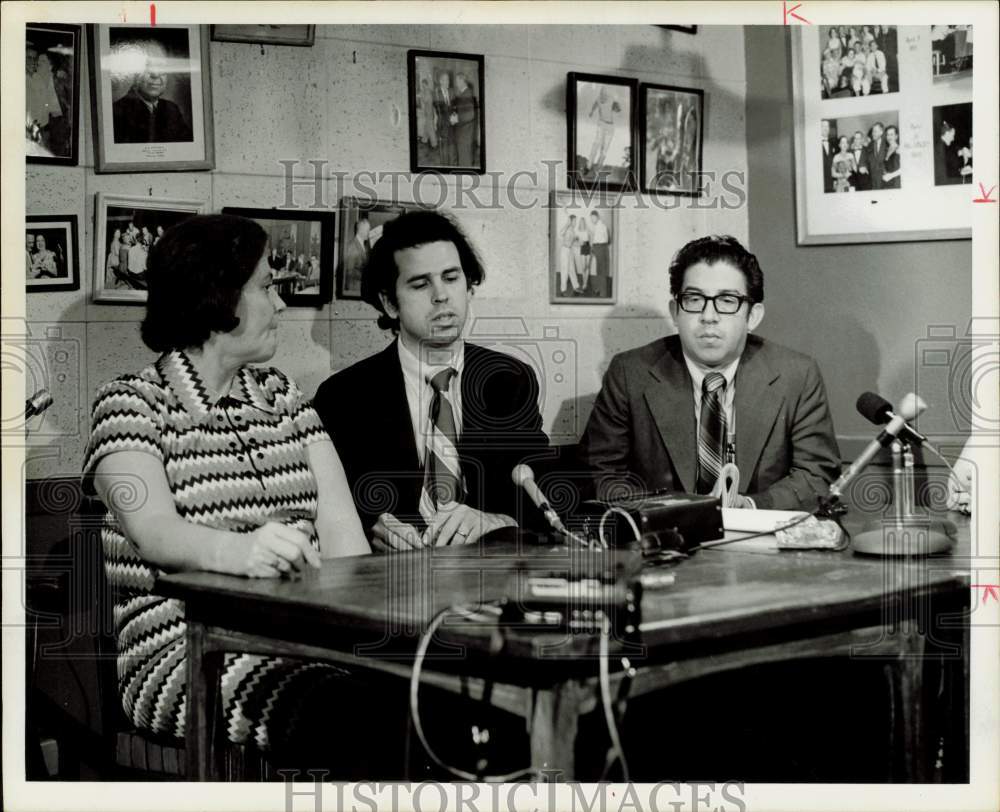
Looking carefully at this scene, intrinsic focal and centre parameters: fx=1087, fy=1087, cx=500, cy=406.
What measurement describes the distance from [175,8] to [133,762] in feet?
5.37

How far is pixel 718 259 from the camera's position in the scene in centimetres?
297

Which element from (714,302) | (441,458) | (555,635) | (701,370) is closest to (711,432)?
(701,370)

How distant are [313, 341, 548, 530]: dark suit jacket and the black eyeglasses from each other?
51 cm

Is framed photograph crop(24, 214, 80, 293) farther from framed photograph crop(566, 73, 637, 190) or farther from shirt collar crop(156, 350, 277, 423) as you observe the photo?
framed photograph crop(566, 73, 637, 190)

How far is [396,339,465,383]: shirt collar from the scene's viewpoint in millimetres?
2836

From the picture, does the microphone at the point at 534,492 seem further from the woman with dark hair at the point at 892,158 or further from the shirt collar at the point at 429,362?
the woman with dark hair at the point at 892,158

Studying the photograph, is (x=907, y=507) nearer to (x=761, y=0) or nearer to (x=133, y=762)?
(x=761, y=0)

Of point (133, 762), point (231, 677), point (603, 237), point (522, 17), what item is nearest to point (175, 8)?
point (522, 17)

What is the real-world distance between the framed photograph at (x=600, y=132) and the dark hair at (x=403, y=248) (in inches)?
13.5

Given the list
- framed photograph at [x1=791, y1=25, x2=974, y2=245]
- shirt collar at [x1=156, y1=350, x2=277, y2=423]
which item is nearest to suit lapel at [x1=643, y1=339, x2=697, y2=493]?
framed photograph at [x1=791, y1=25, x2=974, y2=245]

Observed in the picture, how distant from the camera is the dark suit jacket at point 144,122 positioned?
8.21 ft

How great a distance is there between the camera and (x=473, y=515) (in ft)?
8.80

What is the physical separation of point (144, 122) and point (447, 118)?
0.74 meters

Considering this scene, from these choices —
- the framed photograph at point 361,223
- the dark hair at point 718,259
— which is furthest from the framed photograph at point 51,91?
the dark hair at point 718,259
